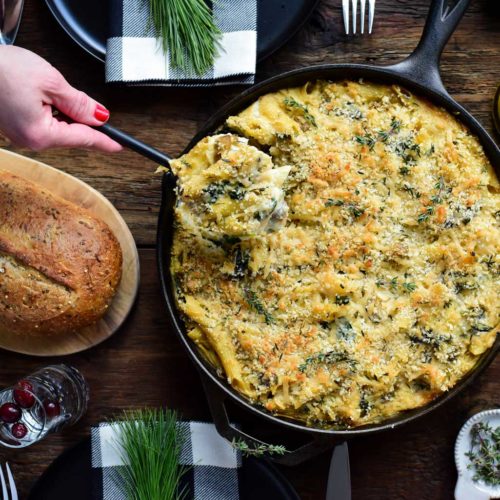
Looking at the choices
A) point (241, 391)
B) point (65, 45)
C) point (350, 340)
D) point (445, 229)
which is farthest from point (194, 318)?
point (65, 45)

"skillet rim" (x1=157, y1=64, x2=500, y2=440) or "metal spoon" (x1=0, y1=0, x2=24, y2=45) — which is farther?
"metal spoon" (x1=0, y1=0, x2=24, y2=45)

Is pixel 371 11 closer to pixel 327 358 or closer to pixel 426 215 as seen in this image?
pixel 426 215

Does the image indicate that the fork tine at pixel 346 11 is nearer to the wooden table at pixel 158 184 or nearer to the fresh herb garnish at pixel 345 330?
the wooden table at pixel 158 184

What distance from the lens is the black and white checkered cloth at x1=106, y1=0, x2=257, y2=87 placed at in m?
3.25

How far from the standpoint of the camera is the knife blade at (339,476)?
322 centimetres

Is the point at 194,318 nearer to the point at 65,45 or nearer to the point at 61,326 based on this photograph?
the point at 61,326

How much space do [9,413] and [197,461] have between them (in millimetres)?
865

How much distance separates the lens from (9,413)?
3.29 meters

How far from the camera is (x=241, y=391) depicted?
2.95m

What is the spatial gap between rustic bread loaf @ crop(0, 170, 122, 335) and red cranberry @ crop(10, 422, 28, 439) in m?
0.49

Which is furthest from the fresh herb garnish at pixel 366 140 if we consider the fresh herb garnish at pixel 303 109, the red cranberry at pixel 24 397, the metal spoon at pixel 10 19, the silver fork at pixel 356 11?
the red cranberry at pixel 24 397

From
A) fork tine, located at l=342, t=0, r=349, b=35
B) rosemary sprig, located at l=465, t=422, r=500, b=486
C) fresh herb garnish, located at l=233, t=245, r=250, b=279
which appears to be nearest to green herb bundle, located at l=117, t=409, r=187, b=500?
fresh herb garnish, located at l=233, t=245, r=250, b=279

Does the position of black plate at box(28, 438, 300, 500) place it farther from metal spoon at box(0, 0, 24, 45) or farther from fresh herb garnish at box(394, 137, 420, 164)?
metal spoon at box(0, 0, 24, 45)

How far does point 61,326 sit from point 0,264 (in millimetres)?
363
